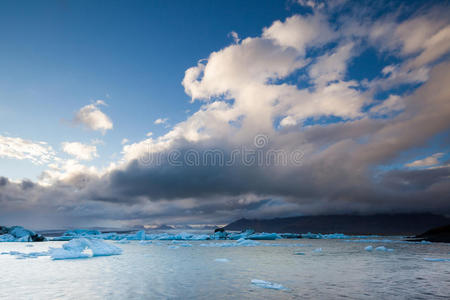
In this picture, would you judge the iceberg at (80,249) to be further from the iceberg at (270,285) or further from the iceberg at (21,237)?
the iceberg at (21,237)

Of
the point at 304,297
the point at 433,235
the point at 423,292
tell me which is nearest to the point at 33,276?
the point at 304,297

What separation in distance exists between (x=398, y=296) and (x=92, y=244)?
20.1 m

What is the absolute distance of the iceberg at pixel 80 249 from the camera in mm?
18656

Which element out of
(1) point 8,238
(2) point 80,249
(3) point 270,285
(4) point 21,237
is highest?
(3) point 270,285

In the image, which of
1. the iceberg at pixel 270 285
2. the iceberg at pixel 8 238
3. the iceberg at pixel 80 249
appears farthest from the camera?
the iceberg at pixel 8 238

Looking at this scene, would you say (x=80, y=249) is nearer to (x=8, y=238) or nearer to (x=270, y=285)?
(x=270, y=285)

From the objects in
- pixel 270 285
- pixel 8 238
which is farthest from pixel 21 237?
pixel 270 285

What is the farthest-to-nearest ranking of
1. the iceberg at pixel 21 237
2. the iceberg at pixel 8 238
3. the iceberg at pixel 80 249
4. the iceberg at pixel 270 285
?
the iceberg at pixel 8 238 < the iceberg at pixel 21 237 < the iceberg at pixel 80 249 < the iceberg at pixel 270 285

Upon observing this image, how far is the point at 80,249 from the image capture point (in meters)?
20.0

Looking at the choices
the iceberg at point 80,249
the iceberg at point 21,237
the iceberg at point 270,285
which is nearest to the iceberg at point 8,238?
the iceberg at point 21,237

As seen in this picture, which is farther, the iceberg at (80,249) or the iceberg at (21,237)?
the iceberg at (21,237)

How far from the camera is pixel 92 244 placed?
20.6 metres

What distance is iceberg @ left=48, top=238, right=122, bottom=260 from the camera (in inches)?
734

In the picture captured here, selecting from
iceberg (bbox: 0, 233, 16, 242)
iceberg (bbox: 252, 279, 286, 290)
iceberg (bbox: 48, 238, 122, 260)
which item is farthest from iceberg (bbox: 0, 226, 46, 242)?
iceberg (bbox: 252, 279, 286, 290)
